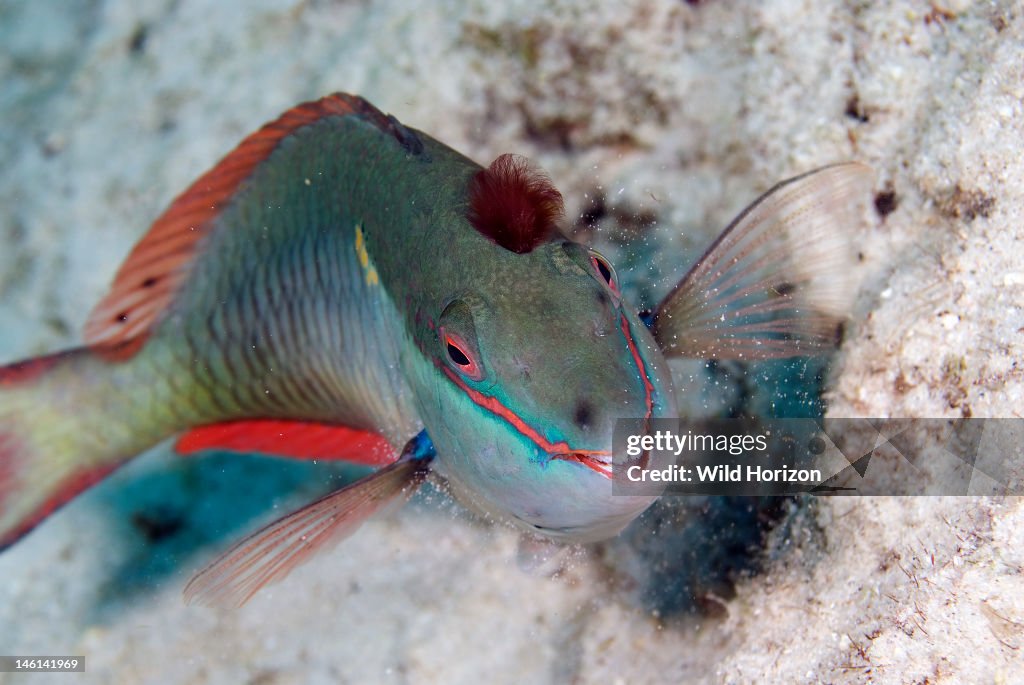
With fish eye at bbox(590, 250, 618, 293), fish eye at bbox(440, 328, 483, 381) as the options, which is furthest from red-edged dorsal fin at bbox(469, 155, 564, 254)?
fish eye at bbox(440, 328, 483, 381)

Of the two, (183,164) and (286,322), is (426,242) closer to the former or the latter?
(286,322)

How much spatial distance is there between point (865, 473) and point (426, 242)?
1633 millimetres

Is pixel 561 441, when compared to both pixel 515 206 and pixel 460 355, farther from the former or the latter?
pixel 515 206

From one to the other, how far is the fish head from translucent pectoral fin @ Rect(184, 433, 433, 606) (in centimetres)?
37

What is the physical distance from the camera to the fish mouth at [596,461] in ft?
5.38

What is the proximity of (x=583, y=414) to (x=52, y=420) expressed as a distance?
2433 mm

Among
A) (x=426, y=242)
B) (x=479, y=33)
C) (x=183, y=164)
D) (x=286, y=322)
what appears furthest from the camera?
(x=183, y=164)

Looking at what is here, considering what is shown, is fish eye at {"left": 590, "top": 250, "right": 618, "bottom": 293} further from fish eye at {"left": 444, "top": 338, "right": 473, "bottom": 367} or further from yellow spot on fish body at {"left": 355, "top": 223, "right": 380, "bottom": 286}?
yellow spot on fish body at {"left": 355, "top": 223, "right": 380, "bottom": 286}

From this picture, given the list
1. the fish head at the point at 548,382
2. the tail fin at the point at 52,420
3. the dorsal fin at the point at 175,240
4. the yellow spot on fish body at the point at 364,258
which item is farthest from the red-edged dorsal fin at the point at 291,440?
the fish head at the point at 548,382

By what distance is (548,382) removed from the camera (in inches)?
67.4

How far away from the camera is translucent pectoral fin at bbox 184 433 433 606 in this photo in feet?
7.04

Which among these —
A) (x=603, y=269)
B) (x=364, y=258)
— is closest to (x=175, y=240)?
(x=364, y=258)

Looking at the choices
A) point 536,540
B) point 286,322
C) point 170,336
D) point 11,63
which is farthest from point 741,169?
point 11,63

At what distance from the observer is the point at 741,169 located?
9.86 feet
